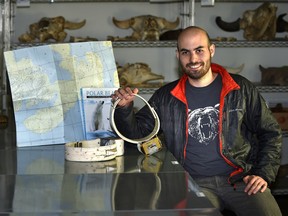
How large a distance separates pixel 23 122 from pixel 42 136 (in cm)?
9

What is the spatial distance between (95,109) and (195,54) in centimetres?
54

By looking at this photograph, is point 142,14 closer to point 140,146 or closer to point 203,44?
point 203,44

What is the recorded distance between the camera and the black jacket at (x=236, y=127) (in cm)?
229

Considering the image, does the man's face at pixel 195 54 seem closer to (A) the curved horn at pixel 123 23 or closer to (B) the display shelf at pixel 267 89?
(B) the display shelf at pixel 267 89

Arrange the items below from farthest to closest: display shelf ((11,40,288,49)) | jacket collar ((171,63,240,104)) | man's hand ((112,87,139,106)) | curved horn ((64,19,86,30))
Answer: curved horn ((64,19,86,30)) → display shelf ((11,40,288,49)) → jacket collar ((171,63,240,104)) → man's hand ((112,87,139,106))

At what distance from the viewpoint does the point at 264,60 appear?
181 inches

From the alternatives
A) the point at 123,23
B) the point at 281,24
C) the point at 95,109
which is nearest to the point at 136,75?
the point at 123,23

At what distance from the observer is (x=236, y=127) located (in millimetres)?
2324

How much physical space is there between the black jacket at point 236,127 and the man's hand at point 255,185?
0.09 metres

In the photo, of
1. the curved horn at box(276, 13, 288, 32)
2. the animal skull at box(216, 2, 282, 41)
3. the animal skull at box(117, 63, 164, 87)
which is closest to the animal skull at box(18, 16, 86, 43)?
the animal skull at box(117, 63, 164, 87)

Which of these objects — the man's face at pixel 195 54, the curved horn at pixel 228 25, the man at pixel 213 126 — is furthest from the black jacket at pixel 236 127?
the curved horn at pixel 228 25

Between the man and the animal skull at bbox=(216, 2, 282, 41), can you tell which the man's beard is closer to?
the man

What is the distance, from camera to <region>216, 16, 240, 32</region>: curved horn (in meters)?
4.39

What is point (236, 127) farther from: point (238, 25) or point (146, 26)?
point (238, 25)
